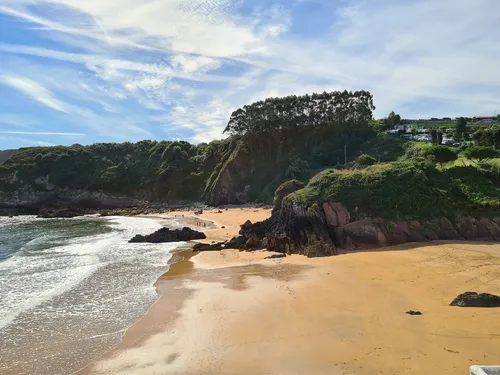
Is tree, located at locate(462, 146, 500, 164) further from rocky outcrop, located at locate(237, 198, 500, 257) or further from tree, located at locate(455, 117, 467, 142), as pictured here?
tree, located at locate(455, 117, 467, 142)

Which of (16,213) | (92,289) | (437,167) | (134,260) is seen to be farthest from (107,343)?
(16,213)

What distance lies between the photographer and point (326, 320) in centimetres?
1240

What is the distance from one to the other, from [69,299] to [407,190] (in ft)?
69.3

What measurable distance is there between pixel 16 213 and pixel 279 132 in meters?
56.8

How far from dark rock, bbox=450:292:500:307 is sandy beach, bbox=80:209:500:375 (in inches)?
13.1

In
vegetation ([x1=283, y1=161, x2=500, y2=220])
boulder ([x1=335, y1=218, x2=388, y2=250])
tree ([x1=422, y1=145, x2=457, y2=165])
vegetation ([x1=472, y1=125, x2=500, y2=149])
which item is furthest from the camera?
vegetation ([x1=472, y1=125, x2=500, y2=149])

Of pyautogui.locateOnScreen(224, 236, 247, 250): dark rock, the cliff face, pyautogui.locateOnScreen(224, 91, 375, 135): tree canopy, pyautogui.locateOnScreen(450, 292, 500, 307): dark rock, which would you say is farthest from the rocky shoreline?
pyautogui.locateOnScreen(224, 91, 375, 135): tree canopy

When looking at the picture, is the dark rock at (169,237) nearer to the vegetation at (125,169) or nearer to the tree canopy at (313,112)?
the tree canopy at (313,112)

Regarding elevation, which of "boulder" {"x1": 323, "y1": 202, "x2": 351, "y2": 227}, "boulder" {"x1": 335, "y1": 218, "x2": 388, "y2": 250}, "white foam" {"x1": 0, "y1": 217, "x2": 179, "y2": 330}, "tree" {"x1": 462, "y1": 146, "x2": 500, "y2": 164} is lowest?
"white foam" {"x1": 0, "y1": 217, "x2": 179, "y2": 330}

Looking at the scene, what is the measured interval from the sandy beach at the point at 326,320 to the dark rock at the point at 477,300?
13.1 inches

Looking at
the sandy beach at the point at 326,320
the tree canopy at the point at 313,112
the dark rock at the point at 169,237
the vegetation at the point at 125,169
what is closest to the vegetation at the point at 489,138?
the tree canopy at the point at 313,112

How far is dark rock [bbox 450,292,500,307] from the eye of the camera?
12.1 meters

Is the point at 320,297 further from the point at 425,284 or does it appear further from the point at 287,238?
the point at 287,238

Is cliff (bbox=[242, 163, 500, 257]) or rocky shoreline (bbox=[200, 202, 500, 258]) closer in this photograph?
rocky shoreline (bbox=[200, 202, 500, 258])
